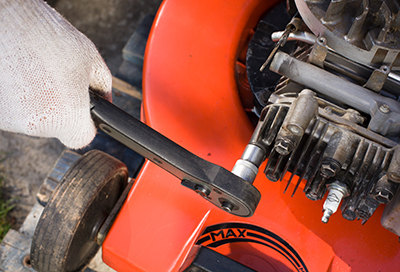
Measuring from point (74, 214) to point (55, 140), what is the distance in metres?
0.91

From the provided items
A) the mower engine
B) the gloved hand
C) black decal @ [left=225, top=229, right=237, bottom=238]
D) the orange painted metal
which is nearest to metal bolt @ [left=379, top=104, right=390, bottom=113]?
the mower engine

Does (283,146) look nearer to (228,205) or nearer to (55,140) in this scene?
(228,205)

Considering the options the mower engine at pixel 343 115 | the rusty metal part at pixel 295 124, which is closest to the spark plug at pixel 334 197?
the mower engine at pixel 343 115

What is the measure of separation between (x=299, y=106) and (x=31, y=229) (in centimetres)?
105

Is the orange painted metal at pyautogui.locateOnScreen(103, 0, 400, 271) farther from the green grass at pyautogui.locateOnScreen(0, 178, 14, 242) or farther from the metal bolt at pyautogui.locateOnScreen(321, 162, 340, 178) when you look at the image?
the green grass at pyautogui.locateOnScreen(0, 178, 14, 242)

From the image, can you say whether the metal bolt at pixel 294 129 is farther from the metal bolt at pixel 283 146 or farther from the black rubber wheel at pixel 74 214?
the black rubber wheel at pixel 74 214

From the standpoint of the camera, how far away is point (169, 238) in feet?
2.97

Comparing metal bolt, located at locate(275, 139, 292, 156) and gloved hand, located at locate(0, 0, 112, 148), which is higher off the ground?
metal bolt, located at locate(275, 139, 292, 156)

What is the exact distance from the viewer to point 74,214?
888 millimetres

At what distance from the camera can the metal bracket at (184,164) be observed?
718 millimetres

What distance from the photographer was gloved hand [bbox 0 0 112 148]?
2.40ft

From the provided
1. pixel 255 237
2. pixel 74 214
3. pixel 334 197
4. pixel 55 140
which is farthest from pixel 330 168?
pixel 55 140

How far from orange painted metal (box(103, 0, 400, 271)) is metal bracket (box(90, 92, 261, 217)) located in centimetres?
16

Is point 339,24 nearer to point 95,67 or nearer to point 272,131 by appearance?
point 272,131
